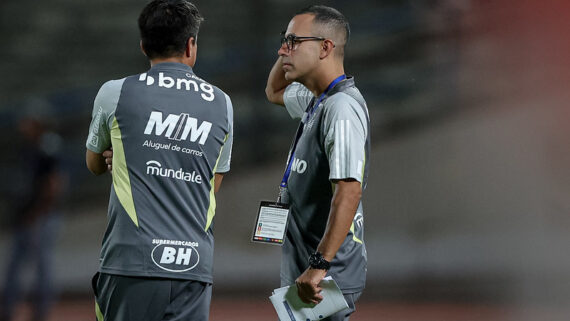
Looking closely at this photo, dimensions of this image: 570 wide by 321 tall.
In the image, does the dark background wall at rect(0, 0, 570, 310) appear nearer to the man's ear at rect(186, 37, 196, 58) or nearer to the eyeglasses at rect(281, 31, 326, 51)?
the eyeglasses at rect(281, 31, 326, 51)

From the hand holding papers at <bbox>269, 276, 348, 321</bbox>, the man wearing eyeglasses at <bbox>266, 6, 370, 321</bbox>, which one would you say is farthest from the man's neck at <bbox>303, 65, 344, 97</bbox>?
the hand holding papers at <bbox>269, 276, 348, 321</bbox>

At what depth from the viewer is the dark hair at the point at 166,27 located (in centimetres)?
193

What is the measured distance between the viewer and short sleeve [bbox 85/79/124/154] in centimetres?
187

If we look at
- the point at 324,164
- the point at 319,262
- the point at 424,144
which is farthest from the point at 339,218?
the point at 424,144

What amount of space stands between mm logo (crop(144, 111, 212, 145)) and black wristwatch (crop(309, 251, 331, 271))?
426mm

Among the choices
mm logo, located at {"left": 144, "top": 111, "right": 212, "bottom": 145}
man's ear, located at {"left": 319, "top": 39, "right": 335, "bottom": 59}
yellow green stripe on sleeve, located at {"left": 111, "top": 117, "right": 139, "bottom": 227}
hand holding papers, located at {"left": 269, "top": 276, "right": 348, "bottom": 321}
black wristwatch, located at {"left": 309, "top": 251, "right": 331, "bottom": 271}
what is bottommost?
hand holding papers, located at {"left": 269, "top": 276, "right": 348, "bottom": 321}

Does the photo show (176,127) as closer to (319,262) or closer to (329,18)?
(319,262)

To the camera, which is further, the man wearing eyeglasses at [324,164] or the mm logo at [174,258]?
the man wearing eyeglasses at [324,164]

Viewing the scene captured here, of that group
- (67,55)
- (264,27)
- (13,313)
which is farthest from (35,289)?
(264,27)

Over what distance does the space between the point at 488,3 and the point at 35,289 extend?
361cm

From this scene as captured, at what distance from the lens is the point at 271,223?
2.15 meters

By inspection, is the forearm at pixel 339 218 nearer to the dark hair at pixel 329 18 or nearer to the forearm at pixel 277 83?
the dark hair at pixel 329 18

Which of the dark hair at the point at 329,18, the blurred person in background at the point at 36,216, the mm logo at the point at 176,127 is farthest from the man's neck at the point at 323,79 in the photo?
the blurred person in background at the point at 36,216

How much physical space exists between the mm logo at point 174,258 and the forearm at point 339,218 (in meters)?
0.35
